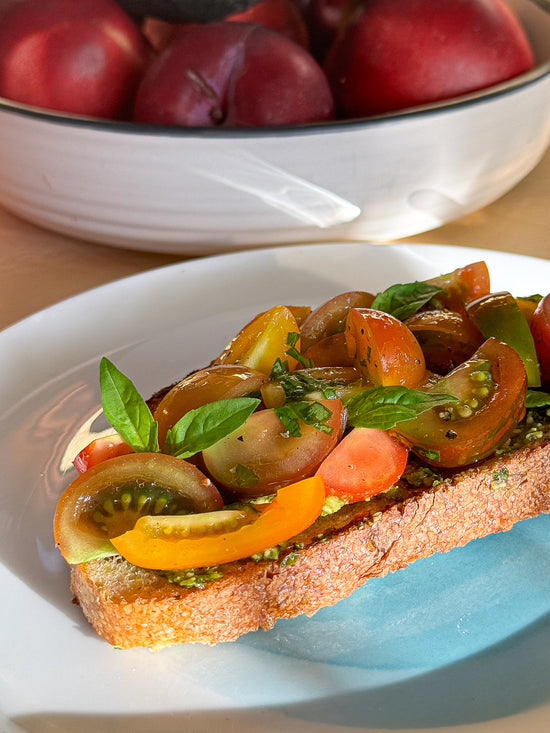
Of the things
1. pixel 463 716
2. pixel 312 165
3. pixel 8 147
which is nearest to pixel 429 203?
pixel 312 165

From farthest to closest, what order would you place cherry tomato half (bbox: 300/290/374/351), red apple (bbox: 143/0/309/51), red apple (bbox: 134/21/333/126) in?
1. red apple (bbox: 143/0/309/51)
2. red apple (bbox: 134/21/333/126)
3. cherry tomato half (bbox: 300/290/374/351)

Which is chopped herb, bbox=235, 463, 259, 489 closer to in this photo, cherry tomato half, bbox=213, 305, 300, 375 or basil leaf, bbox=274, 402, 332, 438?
basil leaf, bbox=274, 402, 332, 438

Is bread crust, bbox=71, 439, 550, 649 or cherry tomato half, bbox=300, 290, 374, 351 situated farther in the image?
cherry tomato half, bbox=300, 290, 374, 351

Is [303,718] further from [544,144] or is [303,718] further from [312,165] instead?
[544,144]

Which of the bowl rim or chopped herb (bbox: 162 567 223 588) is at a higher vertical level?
the bowl rim

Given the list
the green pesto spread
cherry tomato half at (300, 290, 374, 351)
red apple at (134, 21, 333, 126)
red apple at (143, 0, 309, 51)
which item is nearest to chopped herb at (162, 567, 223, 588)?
the green pesto spread

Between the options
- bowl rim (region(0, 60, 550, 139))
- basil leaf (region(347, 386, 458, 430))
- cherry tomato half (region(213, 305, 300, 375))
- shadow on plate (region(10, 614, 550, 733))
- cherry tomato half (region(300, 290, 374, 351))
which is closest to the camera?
shadow on plate (region(10, 614, 550, 733))

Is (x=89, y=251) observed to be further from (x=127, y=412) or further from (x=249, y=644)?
(x=249, y=644)
